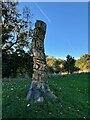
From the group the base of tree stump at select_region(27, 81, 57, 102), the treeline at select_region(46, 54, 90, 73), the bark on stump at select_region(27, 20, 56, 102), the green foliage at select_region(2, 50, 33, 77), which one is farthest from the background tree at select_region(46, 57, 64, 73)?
the base of tree stump at select_region(27, 81, 57, 102)

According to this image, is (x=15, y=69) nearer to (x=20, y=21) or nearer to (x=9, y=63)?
(x=9, y=63)

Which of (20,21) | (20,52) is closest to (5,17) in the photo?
(20,21)

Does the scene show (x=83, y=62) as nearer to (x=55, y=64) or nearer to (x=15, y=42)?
(x=55, y=64)

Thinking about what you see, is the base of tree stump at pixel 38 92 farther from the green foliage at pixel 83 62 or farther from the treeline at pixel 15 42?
the green foliage at pixel 83 62

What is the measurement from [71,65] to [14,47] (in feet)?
32.8

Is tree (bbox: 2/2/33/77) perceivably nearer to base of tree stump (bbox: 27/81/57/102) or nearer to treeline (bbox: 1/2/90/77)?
treeline (bbox: 1/2/90/77)

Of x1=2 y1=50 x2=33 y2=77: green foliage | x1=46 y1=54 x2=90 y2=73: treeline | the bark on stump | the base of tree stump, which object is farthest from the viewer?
x1=46 y1=54 x2=90 y2=73: treeline

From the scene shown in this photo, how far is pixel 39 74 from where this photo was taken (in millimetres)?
9867

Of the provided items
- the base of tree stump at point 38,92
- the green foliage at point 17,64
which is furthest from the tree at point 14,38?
the base of tree stump at point 38,92

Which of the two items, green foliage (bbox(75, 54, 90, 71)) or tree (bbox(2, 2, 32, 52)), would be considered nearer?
tree (bbox(2, 2, 32, 52))

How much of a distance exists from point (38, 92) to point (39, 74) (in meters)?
0.62

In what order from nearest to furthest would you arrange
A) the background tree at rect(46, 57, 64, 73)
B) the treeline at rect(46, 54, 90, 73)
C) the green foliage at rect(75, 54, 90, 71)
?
1. the treeline at rect(46, 54, 90, 73)
2. the background tree at rect(46, 57, 64, 73)
3. the green foliage at rect(75, 54, 90, 71)

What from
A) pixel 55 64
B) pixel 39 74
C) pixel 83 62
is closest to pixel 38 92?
pixel 39 74

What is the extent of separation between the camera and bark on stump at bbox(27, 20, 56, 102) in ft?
32.1
